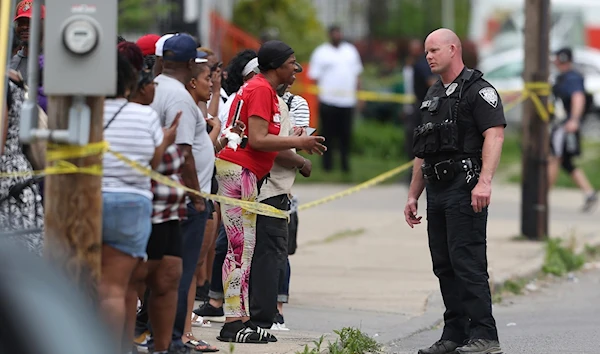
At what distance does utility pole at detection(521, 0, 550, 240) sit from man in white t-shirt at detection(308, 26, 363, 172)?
6.43m

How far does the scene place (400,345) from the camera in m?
7.70

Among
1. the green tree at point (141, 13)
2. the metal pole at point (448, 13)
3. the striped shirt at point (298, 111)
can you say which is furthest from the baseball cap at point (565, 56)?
the metal pole at point (448, 13)

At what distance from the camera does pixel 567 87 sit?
611 inches

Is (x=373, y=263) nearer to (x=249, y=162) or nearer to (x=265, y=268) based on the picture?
(x=265, y=268)

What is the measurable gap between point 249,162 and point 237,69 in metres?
1.24

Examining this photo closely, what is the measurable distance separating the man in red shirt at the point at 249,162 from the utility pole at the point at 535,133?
18.0 ft

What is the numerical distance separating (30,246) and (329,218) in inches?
339

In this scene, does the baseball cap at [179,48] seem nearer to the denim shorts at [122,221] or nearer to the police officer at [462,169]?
the denim shorts at [122,221]

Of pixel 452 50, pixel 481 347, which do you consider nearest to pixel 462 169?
pixel 452 50

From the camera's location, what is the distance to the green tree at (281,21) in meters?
25.1

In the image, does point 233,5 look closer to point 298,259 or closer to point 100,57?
point 298,259

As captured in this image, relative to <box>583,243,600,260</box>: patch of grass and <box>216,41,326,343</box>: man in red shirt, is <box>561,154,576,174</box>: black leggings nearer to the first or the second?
<box>583,243,600,260</box>: patch of grass

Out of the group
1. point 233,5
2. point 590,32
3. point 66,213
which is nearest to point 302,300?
point 66,213

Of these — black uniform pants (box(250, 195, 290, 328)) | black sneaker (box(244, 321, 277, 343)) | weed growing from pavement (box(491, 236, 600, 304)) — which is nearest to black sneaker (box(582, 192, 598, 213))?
weed growing from pavement (box(491, 236, 600, 304))
